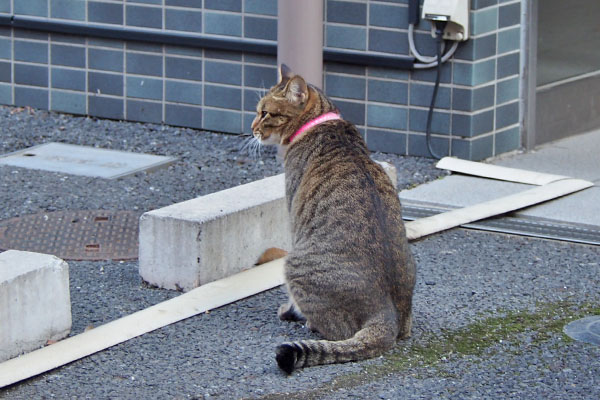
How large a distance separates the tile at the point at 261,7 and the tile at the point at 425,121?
4.10ft

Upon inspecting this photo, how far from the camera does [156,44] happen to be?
8.11 metres

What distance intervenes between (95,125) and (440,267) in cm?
364

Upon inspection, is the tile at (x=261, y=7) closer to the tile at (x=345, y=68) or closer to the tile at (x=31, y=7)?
the tile at (x=345, y=68)

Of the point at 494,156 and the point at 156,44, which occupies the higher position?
the point at 156,44

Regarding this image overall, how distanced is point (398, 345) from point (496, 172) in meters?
2.69

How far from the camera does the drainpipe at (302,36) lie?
6.98 meters

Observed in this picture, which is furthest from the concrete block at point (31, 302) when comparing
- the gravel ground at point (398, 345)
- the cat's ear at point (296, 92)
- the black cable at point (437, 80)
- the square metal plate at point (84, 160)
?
the black cable at point (437, 80)

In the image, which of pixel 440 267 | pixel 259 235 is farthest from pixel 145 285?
pixel 440 267

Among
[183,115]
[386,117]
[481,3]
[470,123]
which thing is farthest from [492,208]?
[183,115]

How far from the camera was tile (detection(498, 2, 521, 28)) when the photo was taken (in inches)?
284

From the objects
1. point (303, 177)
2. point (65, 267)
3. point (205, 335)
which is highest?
point (303, 177)

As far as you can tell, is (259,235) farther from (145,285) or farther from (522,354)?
(522,354)

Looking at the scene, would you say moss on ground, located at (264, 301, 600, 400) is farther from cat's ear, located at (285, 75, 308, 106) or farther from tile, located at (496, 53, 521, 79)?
tile, located at (496, 53, 521, 79)

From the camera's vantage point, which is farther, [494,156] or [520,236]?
[494,156]
